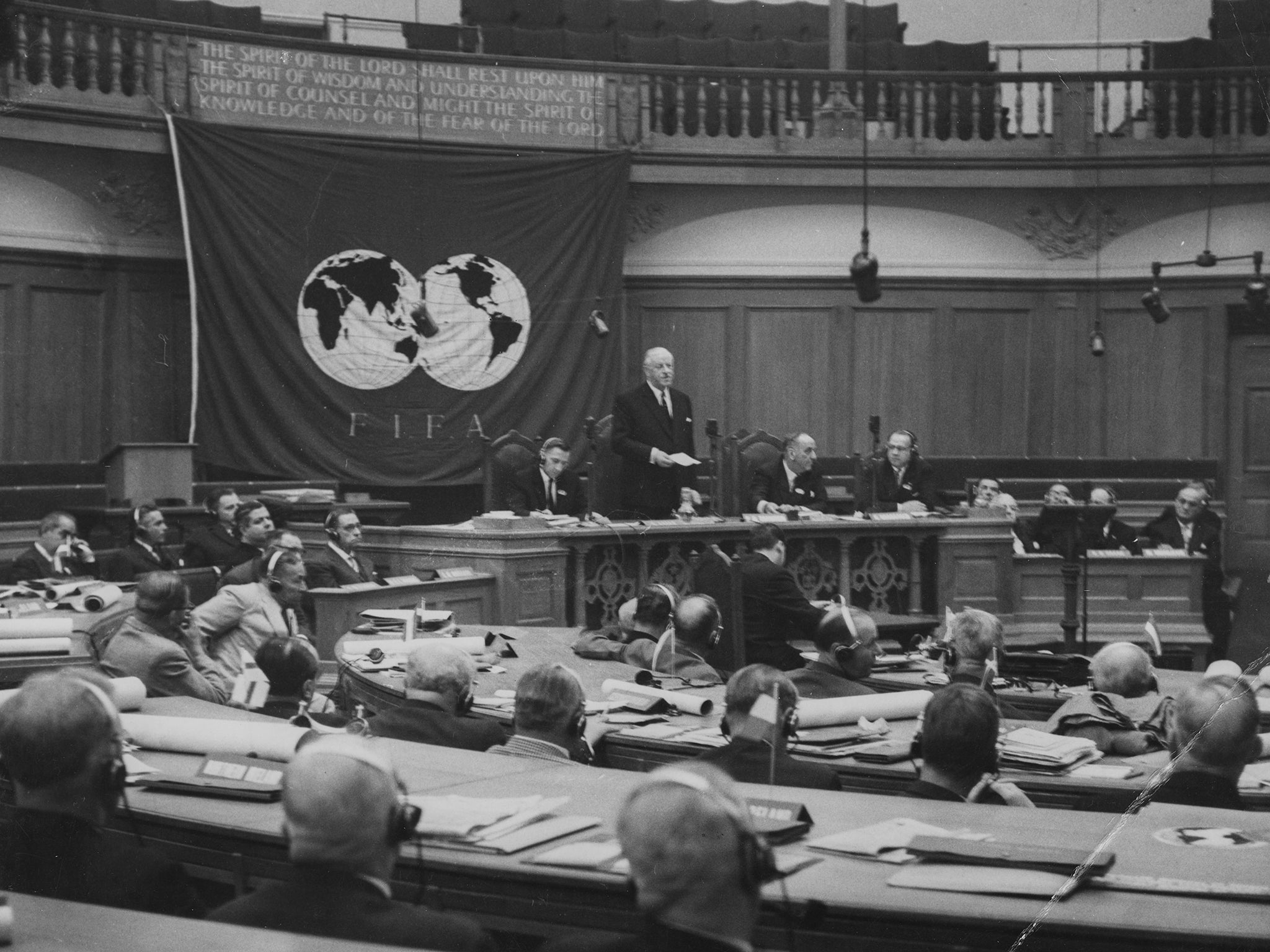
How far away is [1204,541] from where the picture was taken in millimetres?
7492

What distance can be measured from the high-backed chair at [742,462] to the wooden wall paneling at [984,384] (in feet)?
9.94

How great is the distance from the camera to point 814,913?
5.27 feet

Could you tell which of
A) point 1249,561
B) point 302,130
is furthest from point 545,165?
point 1249,561

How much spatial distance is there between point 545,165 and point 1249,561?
4882 mm

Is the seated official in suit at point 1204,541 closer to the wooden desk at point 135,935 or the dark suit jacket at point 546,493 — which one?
the dark suit jacket at point 546,493

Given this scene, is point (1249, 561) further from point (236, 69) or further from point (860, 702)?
point (236, 69)

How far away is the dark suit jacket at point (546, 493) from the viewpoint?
22.6 feet

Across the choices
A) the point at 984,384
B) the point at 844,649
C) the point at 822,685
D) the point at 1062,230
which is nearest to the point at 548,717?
the point at 822,685

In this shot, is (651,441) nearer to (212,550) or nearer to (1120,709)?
(212,550)

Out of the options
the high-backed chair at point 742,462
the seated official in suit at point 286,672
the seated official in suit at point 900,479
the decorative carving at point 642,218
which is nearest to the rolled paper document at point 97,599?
the seated official in suit at point 286,672

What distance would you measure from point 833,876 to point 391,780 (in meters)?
0.55

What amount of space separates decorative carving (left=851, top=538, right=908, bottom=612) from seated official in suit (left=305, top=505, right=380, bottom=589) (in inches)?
96.2

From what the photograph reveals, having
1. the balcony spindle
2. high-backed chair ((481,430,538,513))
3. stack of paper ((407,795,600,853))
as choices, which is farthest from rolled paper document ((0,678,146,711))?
high-backed chair ((481,430,538,513))

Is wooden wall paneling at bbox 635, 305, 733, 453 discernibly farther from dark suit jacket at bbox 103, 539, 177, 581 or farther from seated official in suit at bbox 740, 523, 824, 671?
seated official in suit at bbox 740, 523, 824, 671
